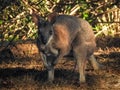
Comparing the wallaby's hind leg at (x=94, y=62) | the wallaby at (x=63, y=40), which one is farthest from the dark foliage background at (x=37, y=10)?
the wallaby's hind leg at (x=94, y=62)

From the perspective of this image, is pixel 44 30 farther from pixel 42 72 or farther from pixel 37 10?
pixel 37 10

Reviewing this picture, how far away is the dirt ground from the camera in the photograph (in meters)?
6.85

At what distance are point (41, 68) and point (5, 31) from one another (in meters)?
1.06

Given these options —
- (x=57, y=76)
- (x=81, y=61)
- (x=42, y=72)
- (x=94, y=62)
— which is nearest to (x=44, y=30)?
(x=81, y=61)

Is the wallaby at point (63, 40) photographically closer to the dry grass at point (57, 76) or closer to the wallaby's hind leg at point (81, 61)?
the wallaby's hind leg at point (81, 61)

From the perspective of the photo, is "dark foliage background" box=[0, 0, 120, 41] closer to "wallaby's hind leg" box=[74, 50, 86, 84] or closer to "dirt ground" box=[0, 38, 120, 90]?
"dirt ground" box=[0, 38, 120, 90]

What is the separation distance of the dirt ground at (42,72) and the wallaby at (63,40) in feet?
0.85

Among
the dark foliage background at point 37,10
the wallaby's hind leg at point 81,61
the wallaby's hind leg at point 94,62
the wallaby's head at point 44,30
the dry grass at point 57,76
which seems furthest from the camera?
the dark foliage background at point 37,10

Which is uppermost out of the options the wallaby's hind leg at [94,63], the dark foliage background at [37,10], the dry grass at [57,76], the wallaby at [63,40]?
the dark foliage background at [37,10]

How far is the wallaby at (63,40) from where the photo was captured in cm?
686

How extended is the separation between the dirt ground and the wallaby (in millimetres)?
260

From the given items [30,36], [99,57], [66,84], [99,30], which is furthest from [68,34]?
[99,30]

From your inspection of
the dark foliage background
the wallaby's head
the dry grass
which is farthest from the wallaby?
the dark foliage background

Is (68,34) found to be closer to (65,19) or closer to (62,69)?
(65,19)
